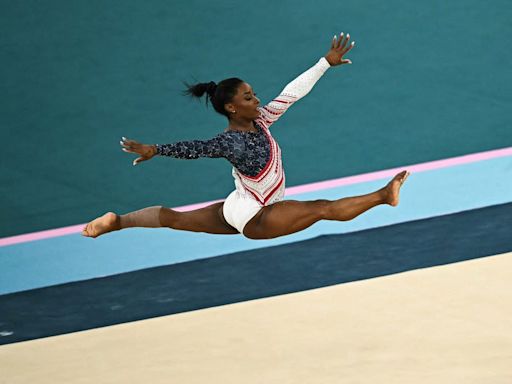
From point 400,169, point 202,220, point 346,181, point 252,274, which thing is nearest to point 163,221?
point 202,220

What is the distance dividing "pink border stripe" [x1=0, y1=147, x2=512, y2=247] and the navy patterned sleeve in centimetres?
357

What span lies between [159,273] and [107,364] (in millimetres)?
1454

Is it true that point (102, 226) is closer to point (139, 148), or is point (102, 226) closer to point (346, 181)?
point (139, 148)

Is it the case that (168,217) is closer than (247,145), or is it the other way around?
(247,145)

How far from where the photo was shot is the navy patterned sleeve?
5.45 metres

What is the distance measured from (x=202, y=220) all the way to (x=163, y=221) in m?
0.21

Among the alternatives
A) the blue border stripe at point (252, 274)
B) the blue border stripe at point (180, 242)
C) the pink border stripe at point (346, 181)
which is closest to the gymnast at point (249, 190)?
the blue border stripe at point (252, 274)

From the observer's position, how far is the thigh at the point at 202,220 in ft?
19.8

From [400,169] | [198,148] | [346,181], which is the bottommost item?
[198,148]

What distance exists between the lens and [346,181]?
31.3ft

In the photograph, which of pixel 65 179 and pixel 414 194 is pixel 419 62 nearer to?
pixel 414 194

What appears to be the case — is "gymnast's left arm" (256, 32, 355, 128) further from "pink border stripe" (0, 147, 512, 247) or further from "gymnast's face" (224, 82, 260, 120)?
"pink border stripe" (0, 147, 512, 247)

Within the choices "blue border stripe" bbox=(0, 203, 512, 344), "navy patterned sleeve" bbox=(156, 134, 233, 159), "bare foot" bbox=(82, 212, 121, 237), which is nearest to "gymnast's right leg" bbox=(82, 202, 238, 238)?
"bare foot" bbox=(82, 212, 121, 237)

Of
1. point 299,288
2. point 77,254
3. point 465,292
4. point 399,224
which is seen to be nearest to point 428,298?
point 465,292
